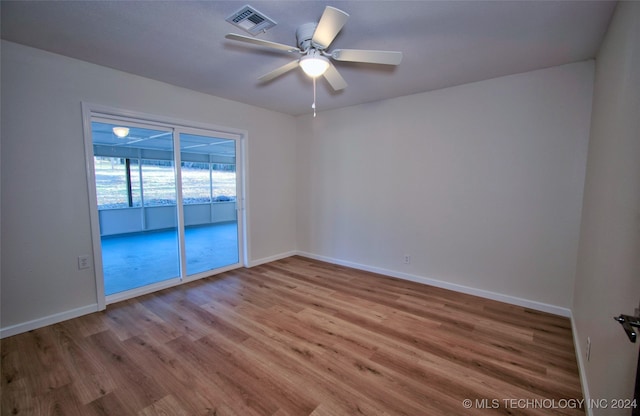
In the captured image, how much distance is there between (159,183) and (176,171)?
0.40m

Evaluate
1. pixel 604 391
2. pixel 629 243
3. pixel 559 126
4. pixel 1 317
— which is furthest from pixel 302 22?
pixel 1 317

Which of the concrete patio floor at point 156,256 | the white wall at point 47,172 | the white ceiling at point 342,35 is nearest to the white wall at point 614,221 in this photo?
the white ceiling at point 342,35

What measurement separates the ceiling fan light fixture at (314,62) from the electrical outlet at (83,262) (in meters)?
2.97

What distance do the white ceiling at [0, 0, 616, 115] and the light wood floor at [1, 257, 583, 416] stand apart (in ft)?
8.38

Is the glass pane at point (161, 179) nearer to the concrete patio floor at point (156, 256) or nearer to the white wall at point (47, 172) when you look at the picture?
the concrete patio floor at point (156, 256)

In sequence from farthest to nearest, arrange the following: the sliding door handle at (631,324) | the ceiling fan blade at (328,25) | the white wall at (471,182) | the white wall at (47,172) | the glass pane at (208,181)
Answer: the glass pane at (208,181) → the white wall at (471,182) → the white wall at (47,172) → the ceiling fan blade at (328,25) → the sliding door handle at (631,324)

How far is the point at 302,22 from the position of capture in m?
1.95

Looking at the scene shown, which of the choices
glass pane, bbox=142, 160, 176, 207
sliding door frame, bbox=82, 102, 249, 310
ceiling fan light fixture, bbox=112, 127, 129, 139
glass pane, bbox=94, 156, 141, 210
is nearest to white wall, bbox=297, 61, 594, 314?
sliding door frame, bbox=82, 102, 249, 310

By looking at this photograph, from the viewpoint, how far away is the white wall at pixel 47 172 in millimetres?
2318

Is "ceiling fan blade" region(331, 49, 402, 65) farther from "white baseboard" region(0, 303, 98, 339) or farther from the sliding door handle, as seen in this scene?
"white baseboard" region(0, 303, 98, 339)

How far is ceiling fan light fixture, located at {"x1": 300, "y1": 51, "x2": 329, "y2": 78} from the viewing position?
1949mm

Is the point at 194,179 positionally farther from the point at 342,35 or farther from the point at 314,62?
the point at 342,35

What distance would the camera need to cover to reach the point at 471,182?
3176mm

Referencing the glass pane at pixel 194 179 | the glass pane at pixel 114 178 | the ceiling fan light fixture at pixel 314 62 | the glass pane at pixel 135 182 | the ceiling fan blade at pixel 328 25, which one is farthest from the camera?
the glass pane at pixel 194 179
